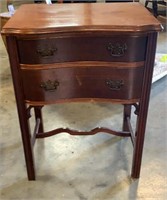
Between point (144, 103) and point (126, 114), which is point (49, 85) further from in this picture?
point (126, 114)

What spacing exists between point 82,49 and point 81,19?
135 mm

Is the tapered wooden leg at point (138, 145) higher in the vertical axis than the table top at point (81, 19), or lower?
lower

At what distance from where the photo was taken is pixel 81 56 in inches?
43.4

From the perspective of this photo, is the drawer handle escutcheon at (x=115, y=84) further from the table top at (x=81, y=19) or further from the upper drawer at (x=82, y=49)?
the table top at (x=81, y=19)

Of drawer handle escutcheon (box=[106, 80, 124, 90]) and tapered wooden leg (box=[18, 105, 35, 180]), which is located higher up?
drawer handle escutcheon (box=[106, 80, 124, 90])

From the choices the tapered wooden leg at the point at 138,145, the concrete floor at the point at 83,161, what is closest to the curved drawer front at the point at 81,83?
the tapered wooden leg at the point at 138,145

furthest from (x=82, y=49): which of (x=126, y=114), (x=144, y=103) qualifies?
(x=126, y=114)

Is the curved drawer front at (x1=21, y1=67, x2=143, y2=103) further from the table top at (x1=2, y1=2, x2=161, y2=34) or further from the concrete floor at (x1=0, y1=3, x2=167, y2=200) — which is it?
the concrete floor at (x1=0, y1=3, x2=167, y2=200)

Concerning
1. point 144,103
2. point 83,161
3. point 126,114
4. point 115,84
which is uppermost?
point 115,84

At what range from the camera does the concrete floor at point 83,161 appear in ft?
4.54

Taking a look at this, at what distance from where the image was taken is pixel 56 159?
160 cm

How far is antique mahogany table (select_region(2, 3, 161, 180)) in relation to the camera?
1036 millimetres

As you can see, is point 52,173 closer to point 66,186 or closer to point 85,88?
point 66,186

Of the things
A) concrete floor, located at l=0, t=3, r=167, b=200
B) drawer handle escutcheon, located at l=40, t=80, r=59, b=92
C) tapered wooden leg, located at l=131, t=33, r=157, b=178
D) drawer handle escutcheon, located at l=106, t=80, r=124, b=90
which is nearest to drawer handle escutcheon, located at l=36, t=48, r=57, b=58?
drawer handle escutcheon, located at l=40, t=80, r=59, b=92
